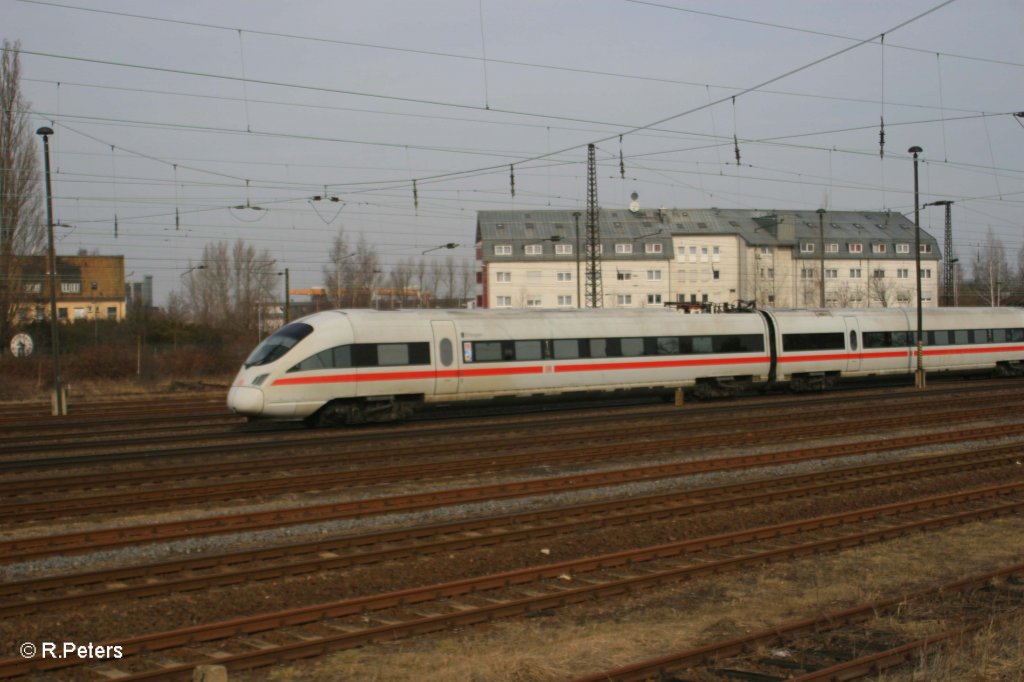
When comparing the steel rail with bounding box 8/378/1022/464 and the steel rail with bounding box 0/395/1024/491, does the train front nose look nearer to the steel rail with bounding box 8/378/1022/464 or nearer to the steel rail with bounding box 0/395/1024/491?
the steel rail with bounding box 8/378/1022/464

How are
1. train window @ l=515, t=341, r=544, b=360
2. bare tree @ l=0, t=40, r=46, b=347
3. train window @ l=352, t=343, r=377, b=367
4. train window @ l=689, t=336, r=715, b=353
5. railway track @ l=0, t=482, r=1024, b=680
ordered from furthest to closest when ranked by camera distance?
bare tree @ l=0, t=40, r=46, b=347
train window @ l=689, t=336, r=715, b=353
train window @ l=515, t=341, r=544, b=360
train window @ l=352, t=343, r=377, b=367
railway track @ l=0, t=482, r=1024, b=680

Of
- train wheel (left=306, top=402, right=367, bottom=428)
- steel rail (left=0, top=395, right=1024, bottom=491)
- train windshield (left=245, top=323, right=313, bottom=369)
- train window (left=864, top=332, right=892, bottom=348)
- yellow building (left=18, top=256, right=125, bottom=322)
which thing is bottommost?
steel rail (left=0, top=395, right=1024, bottom=491)

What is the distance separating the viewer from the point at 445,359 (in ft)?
79.3

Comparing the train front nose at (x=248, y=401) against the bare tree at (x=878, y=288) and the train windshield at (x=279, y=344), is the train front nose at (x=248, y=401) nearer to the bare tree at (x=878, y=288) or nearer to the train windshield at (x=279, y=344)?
the train windshield at (x=279, y=344)

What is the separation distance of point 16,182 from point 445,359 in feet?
106

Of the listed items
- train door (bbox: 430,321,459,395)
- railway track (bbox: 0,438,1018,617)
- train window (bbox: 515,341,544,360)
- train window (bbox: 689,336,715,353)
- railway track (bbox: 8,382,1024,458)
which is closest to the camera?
railway track (bbox: 0,438,1018,617)

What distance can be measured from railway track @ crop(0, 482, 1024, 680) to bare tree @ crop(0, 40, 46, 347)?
42408 millimetres

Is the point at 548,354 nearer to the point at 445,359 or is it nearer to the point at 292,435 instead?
the point at 445,359

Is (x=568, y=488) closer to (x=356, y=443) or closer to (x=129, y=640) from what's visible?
(x=356, y=443)

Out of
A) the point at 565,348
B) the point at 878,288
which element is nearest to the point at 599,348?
the point at 565,348

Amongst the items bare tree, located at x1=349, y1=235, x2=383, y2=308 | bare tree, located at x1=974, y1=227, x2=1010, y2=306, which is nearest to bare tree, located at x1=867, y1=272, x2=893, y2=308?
bare tree, located at x1=974, y1=227, x2=1010, y2=306

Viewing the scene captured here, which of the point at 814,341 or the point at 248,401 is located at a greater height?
the point at 814,341

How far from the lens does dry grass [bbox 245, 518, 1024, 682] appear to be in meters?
7.31

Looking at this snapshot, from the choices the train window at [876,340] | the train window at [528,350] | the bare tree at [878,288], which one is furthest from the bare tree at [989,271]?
the train window at [528,350]
